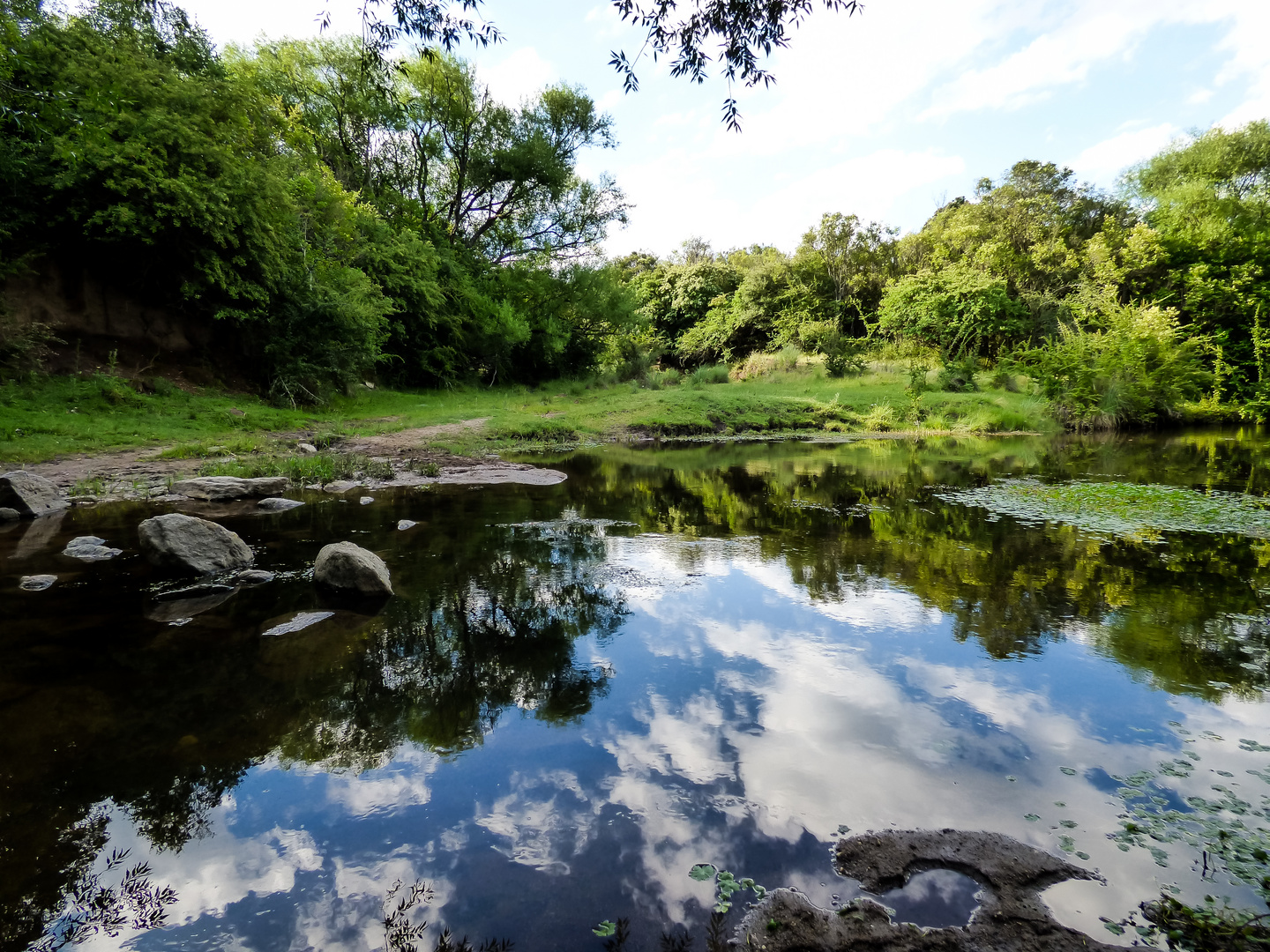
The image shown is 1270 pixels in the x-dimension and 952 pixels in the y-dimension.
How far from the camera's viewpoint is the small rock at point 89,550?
580 cm

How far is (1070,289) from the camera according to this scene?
1139 inches

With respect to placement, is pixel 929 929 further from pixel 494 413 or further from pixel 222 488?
pixel 494 413

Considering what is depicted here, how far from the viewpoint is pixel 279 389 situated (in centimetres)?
1736

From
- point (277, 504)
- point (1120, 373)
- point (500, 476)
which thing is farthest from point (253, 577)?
point (1120, 373)

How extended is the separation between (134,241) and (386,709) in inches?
693

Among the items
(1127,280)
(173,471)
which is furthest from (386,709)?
(1127,280)

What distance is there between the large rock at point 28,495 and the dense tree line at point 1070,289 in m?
25.0

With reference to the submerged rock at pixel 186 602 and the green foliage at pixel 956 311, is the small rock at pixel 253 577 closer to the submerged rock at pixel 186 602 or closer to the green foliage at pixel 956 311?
the submerged rock at pixel 186 602

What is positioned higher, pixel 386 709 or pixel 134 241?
pixel 134 241

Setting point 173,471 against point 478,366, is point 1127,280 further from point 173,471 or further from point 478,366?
point 173,471

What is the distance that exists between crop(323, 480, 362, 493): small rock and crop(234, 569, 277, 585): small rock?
4184 mm

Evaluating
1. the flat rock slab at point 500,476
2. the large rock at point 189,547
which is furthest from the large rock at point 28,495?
the flat rock slab at point 500,476

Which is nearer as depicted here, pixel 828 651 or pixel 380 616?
pixel 828 651

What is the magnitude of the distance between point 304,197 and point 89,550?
16050mm
